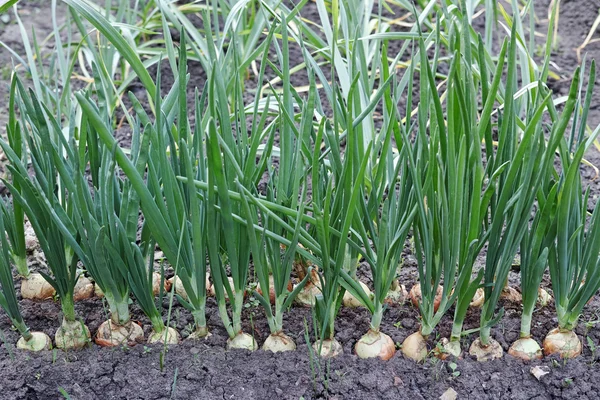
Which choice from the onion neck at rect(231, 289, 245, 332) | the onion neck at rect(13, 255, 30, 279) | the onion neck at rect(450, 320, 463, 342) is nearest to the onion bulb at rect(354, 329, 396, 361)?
the onion neck at rect(450, 320, 463, 342)

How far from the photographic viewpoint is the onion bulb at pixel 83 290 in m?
1.70

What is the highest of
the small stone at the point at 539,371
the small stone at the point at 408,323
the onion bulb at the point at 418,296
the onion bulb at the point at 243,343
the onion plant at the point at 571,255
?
the onion plant at the point at 571,255

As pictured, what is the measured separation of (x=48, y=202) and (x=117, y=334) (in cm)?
32

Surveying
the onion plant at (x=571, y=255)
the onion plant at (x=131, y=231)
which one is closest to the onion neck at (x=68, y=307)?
the onion plant at (x=131, y=231)

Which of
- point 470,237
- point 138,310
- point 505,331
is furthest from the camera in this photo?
point 138,310

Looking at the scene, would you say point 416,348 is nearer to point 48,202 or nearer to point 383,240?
point 383,240

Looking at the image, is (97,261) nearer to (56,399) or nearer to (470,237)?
(56,399)

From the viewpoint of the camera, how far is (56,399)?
1.40 metres

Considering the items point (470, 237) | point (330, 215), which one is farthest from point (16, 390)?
point (470, 237)

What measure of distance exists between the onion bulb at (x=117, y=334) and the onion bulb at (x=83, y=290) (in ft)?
0.60

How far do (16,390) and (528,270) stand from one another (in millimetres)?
984

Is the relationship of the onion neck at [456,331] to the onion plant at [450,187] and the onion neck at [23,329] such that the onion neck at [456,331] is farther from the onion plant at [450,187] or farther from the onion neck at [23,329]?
the onion neck at [23,329]

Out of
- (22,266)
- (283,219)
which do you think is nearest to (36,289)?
(22,266)

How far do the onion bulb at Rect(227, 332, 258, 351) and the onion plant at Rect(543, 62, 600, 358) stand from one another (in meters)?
0.58
